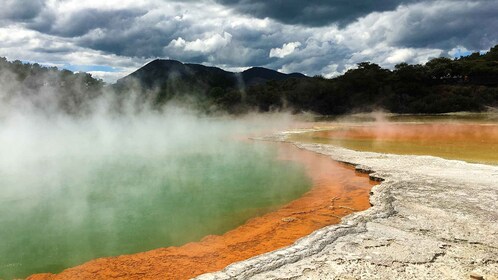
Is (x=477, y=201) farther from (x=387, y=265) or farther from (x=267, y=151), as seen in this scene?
(x=267, y=151)

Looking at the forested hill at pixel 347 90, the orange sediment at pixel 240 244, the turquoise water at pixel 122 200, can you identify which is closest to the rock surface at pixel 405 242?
the orange sediment at pixel 240 244

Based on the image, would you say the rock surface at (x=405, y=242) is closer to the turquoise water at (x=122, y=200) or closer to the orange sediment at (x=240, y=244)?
the orange sediment at (x=240, y=244)

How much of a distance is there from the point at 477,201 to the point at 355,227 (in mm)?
2359

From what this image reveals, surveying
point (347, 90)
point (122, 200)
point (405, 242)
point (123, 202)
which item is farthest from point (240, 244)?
point (347, 90)

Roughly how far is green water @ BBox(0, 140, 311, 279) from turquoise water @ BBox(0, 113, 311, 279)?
0.05 ft

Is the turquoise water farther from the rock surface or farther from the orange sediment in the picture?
the rock surface

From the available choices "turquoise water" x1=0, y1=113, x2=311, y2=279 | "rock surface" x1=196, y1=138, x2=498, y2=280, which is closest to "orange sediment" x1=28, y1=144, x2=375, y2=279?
"turquoise water" x1=0, y1=113, x2=311, y2=279

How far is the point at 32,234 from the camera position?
5.86 m

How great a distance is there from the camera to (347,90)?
4347 cm

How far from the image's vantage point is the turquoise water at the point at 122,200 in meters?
5.43

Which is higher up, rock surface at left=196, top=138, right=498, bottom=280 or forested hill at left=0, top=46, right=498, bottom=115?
forested hill at left=0, top=46, right=498, bottom=115

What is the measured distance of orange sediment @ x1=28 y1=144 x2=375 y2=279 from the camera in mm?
4547

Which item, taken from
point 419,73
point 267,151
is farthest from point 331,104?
point 267,151

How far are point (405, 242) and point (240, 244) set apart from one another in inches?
82.6
